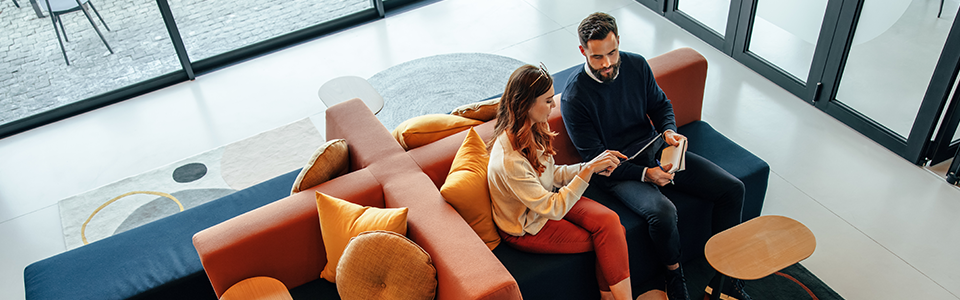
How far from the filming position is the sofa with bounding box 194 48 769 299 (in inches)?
90.0

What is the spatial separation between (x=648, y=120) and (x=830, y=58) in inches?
67.4

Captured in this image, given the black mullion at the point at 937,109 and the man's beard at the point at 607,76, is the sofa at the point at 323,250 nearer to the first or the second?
the man's beard at the point at 607,76

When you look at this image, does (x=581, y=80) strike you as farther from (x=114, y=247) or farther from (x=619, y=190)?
(x=114, y=247)

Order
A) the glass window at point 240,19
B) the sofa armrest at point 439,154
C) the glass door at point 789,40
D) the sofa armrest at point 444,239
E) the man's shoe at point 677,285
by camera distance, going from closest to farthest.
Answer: the sofa armrest at point 444,239, the man's shoe at point 677,285, the sofa armrest at point 439,154, the glass door at point 789,40, the glass window at point 240,19

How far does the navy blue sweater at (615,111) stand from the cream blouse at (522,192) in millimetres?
263

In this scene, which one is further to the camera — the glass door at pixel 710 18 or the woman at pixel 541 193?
the glass door at pixel 710 18

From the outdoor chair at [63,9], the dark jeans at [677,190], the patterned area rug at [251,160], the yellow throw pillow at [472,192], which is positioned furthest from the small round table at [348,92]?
the outdoor chair at [63,9]

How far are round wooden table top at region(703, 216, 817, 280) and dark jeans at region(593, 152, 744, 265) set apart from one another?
23 cm

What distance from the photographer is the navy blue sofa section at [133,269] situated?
8.10 ft

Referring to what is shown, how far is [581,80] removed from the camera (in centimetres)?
272

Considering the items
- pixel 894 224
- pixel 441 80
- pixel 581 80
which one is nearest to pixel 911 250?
pixel 894 224

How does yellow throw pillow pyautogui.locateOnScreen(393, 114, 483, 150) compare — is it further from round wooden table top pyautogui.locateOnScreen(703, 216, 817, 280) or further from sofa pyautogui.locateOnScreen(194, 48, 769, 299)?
round wooden table top pyautogui.locateOnScreen(703, 216, 817, 280)

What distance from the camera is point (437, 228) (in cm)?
238

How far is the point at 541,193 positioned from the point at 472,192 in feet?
0.89
